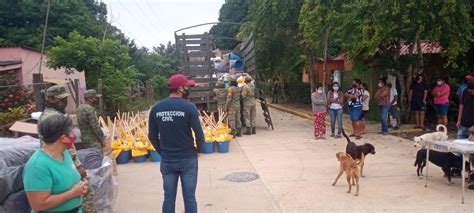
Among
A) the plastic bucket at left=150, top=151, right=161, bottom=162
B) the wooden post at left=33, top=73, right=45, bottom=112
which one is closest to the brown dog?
the plastic bucket at left=150, top=151, right=161, bottom=162

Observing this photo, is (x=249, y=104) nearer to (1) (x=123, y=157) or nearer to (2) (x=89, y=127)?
(1) (x=123, y=157)

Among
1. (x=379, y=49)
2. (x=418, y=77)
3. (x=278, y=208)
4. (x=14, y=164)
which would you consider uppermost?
(x=379, y=49)

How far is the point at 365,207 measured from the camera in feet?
18.4

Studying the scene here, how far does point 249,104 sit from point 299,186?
19.3ft

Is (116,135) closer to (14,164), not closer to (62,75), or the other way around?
(14,164)

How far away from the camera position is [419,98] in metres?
12.0

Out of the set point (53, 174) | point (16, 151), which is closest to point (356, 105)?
point (16, 151)

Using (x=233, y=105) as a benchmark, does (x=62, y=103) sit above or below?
above

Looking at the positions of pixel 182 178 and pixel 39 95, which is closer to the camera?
pixel 182 178

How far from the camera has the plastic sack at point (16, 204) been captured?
366cm

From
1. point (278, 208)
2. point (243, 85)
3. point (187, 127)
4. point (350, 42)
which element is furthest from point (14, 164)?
point (350, 42)

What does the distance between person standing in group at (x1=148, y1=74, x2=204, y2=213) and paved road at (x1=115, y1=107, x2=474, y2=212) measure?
47.4 inches

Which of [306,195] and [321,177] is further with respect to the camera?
[321,177]

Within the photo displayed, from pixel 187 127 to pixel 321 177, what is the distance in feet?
11.3
